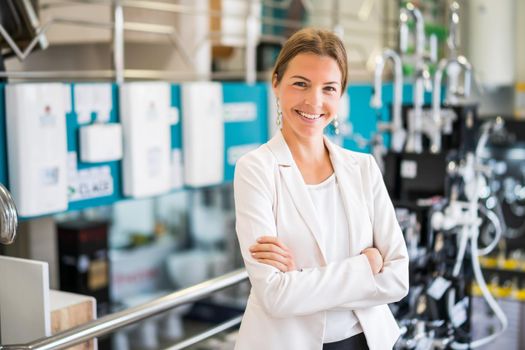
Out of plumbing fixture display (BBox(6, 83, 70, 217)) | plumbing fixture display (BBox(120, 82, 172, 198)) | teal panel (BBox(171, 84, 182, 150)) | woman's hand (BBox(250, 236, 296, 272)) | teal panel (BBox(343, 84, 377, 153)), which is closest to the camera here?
woman's hand (BBox(250, 236, 296, 272))

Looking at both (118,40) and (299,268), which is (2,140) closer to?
(118,40)

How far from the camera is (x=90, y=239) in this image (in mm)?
4559

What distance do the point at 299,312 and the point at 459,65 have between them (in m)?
1.88

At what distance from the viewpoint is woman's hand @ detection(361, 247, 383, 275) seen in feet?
5.24

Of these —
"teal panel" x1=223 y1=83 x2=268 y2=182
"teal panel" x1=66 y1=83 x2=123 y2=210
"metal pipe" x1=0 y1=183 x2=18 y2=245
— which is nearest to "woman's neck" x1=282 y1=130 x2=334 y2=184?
"metal pipe" x1=0 y1=183 x2=18 y2=245

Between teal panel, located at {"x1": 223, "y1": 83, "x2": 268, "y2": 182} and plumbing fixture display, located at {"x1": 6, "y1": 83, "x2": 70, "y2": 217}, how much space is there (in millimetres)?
1243

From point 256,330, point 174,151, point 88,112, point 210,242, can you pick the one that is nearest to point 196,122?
point 174,151

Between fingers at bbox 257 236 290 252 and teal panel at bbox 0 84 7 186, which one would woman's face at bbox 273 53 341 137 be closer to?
fingers at bbox 257 236 290 252

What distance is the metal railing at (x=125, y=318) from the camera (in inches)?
70.3

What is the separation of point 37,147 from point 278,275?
5.67 ft

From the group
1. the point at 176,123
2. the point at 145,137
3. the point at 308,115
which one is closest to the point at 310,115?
the point at 308,115

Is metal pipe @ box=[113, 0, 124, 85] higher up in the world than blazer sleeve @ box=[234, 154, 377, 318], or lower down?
higher up

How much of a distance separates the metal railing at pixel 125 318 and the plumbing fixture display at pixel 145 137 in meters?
1.18

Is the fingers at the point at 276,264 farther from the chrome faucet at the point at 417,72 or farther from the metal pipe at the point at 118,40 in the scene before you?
the metal pipe at the point at 118,40
